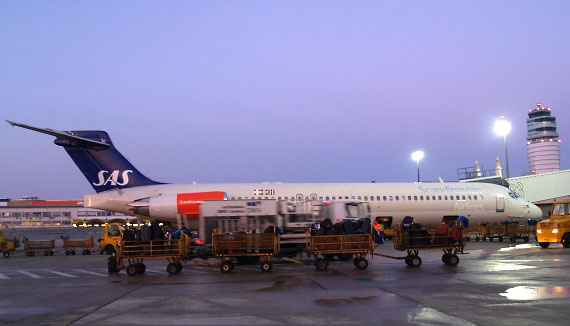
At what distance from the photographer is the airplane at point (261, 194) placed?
95.4 feet

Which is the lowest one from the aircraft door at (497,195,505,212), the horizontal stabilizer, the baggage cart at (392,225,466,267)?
the baggage cart at (392,225,466,267)

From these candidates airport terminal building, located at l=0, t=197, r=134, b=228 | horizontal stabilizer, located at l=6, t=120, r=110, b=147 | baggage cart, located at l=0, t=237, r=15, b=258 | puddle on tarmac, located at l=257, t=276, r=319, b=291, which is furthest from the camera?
airport terminal building, located at l=0, t=197, r=134, b=228

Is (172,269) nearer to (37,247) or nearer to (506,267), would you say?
(506,267)

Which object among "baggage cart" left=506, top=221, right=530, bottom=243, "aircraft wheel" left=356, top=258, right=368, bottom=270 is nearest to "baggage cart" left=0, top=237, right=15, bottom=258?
"aircraft wheel" left=356, top=258, right=368, bottom=270

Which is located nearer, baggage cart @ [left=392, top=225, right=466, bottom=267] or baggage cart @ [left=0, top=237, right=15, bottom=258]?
baggage cart @ [left=392, top=225, right=466, bottom=267]

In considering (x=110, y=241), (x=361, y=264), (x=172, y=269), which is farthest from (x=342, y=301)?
(x=110, y=241)

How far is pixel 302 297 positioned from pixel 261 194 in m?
21.2

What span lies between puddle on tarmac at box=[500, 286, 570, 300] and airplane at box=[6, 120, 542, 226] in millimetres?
17848

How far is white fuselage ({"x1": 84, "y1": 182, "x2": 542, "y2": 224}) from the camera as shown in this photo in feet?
101

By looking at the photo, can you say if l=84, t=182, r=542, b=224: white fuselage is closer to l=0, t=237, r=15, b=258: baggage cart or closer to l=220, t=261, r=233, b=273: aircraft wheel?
l=0, t=237, r=15, b=258: baggage cart

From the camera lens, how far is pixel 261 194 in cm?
3139

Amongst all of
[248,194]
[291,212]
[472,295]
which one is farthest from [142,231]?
[248,194]

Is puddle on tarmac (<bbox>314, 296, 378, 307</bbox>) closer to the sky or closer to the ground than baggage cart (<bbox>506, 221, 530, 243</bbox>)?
closer to the sky

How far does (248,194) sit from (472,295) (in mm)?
22059
